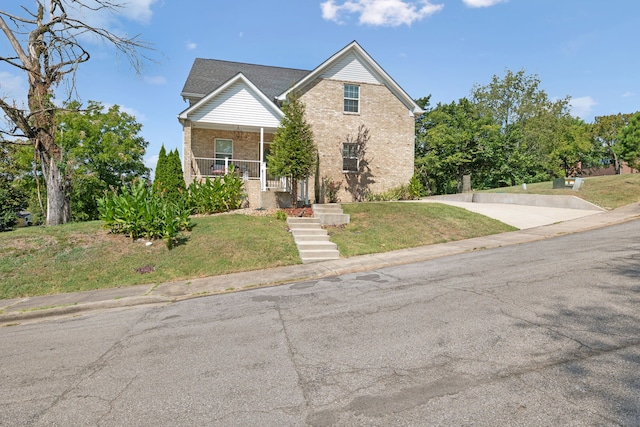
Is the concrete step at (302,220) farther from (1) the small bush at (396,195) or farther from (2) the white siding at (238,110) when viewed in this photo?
(1) the small bush at (396,195)

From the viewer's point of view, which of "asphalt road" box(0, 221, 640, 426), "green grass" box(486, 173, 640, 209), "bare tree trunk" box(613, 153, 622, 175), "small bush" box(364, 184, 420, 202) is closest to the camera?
"asphalt road" box(0, 221, 640, 426)

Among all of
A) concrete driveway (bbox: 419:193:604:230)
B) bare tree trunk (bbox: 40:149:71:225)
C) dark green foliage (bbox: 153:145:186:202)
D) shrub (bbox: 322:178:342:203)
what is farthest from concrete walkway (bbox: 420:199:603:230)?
bare tree trunk (bbox: 40:149:71:225)

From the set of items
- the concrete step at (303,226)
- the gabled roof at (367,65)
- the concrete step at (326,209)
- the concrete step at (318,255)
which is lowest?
the concrete step at (318,255)

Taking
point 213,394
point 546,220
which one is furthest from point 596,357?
point 546,220

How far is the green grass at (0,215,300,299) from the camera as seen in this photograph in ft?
28.9

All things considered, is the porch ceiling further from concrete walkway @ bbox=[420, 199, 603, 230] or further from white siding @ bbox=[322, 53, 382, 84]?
concrete walkway @ bbox=[420, 199, 603, 230]

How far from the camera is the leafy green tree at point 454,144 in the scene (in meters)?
31.9

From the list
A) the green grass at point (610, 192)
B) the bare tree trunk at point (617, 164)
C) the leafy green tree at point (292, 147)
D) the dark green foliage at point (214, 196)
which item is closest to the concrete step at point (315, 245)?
the leafy green tree at point (292, 147)

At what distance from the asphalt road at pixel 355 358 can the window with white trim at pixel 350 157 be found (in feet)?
46.7

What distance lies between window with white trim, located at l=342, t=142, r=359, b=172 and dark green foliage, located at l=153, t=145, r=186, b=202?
9182mm

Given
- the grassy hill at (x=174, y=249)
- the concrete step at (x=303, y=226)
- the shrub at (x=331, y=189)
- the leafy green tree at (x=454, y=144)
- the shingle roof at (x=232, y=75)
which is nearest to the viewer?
the grassy hill at (x=174, y=249)

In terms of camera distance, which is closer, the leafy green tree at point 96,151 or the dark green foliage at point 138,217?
the dark green foliage at point 138,217

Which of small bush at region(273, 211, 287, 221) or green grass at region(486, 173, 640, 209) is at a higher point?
green grass at region(486, 173, 640, 209)

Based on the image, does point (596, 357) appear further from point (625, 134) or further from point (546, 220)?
point (625, 134)
